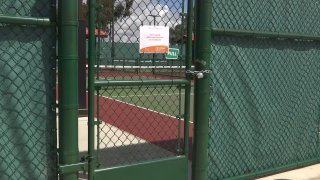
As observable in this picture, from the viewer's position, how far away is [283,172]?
5.19 m

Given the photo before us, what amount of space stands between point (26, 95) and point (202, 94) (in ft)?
5.63

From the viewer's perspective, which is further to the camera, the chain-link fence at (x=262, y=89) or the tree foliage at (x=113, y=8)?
the chain-link fence at (x=262, y=89)

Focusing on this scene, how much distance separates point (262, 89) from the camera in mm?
4691

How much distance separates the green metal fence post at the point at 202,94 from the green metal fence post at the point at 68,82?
50.9 inches

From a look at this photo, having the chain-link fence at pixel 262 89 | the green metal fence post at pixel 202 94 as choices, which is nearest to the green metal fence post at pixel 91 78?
the green metal fence post at pixel 202 94

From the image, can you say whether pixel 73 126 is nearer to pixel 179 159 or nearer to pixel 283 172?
pixel 179 159

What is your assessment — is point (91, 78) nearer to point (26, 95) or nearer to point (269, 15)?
point (26, 95)

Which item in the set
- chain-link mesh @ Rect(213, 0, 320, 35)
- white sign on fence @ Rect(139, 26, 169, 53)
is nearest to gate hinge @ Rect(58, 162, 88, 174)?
white sign on fence @ Rect(139, 26, 169, 53)

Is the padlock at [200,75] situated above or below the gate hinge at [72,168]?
above

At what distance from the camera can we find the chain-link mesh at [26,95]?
2.94 meters

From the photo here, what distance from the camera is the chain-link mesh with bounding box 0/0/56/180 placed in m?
2.94

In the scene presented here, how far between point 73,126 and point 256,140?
7.85 feet

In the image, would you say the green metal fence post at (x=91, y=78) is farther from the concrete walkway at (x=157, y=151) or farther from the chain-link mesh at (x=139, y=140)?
the concrete walkway at (x=157, y=151)

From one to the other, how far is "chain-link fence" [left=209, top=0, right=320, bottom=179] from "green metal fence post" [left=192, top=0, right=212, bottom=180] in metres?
0.20
